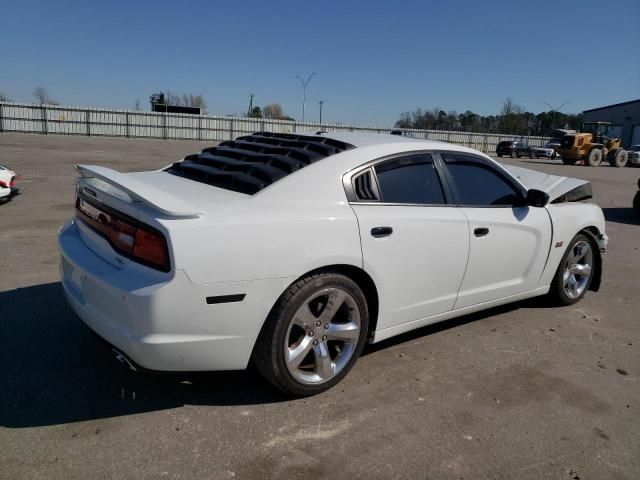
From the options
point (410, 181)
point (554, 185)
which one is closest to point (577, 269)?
point (554, 185)

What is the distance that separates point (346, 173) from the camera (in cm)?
318

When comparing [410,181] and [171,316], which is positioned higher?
[410,181]

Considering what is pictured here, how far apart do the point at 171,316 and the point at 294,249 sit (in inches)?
28.2

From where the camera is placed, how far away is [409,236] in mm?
3275

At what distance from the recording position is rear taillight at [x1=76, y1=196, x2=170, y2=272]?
2.50 metres

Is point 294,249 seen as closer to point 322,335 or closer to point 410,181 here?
point 322,335

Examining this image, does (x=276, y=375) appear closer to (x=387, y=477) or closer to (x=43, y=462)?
(x=387, y=477)

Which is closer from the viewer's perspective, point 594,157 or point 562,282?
point 562,282

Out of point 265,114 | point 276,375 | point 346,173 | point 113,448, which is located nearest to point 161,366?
point 113,448

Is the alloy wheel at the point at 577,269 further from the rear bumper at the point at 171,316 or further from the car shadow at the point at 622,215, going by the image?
the car shadow at the point at 622,215

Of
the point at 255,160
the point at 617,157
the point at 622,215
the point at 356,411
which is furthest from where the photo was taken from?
the point at 617,157

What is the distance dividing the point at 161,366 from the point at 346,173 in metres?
1.54

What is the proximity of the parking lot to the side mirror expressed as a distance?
1.03 meters

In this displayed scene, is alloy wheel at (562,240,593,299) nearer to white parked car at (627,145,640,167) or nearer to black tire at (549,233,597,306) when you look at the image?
black tire at (549,233,597,306)
